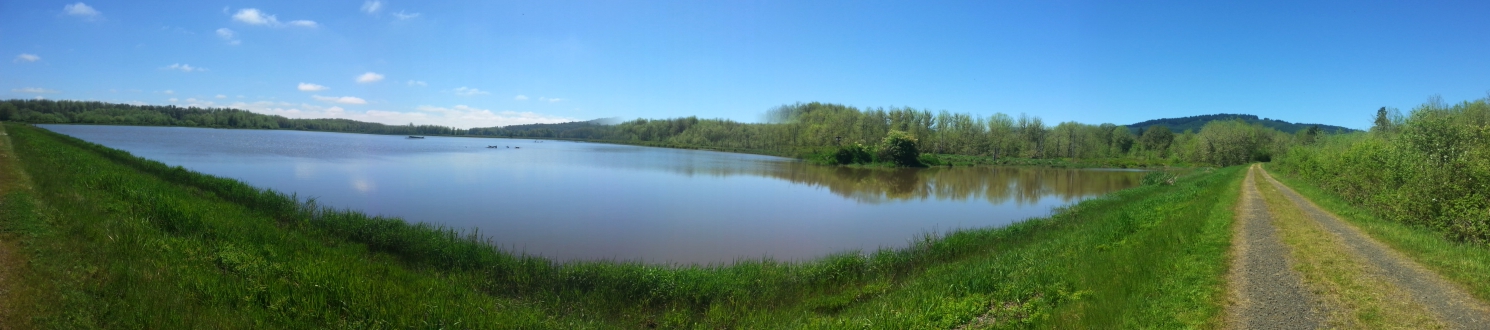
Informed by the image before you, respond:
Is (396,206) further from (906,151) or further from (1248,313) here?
(906,151)

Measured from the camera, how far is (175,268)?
20.8 ft

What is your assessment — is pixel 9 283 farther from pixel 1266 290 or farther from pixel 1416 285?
pixel 1416 285

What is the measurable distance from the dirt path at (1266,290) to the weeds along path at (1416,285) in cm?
67

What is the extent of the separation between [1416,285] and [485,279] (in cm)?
1068

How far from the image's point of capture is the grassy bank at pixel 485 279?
5.58 m

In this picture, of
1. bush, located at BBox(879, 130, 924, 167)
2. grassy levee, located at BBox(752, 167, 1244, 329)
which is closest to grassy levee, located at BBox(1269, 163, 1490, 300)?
grassy levee, located at BBox(752, 167, 1244, 329)

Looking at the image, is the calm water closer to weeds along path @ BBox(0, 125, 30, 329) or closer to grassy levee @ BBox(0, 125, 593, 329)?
grassy levee @ BBox(0, 125, 593, 329)

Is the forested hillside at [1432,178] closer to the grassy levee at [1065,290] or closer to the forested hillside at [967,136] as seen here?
→ the grassy levee at [1065,290]

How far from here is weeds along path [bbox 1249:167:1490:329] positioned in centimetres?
498

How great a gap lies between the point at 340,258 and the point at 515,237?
4430 millimetres

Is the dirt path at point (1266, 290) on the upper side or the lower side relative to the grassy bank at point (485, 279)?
upper

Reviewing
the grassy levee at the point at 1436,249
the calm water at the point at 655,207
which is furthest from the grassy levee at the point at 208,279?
the grassy levee at the point at 1436,249

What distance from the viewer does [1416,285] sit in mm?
5992

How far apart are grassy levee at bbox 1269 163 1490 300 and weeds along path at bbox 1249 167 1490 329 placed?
0.13 metres
